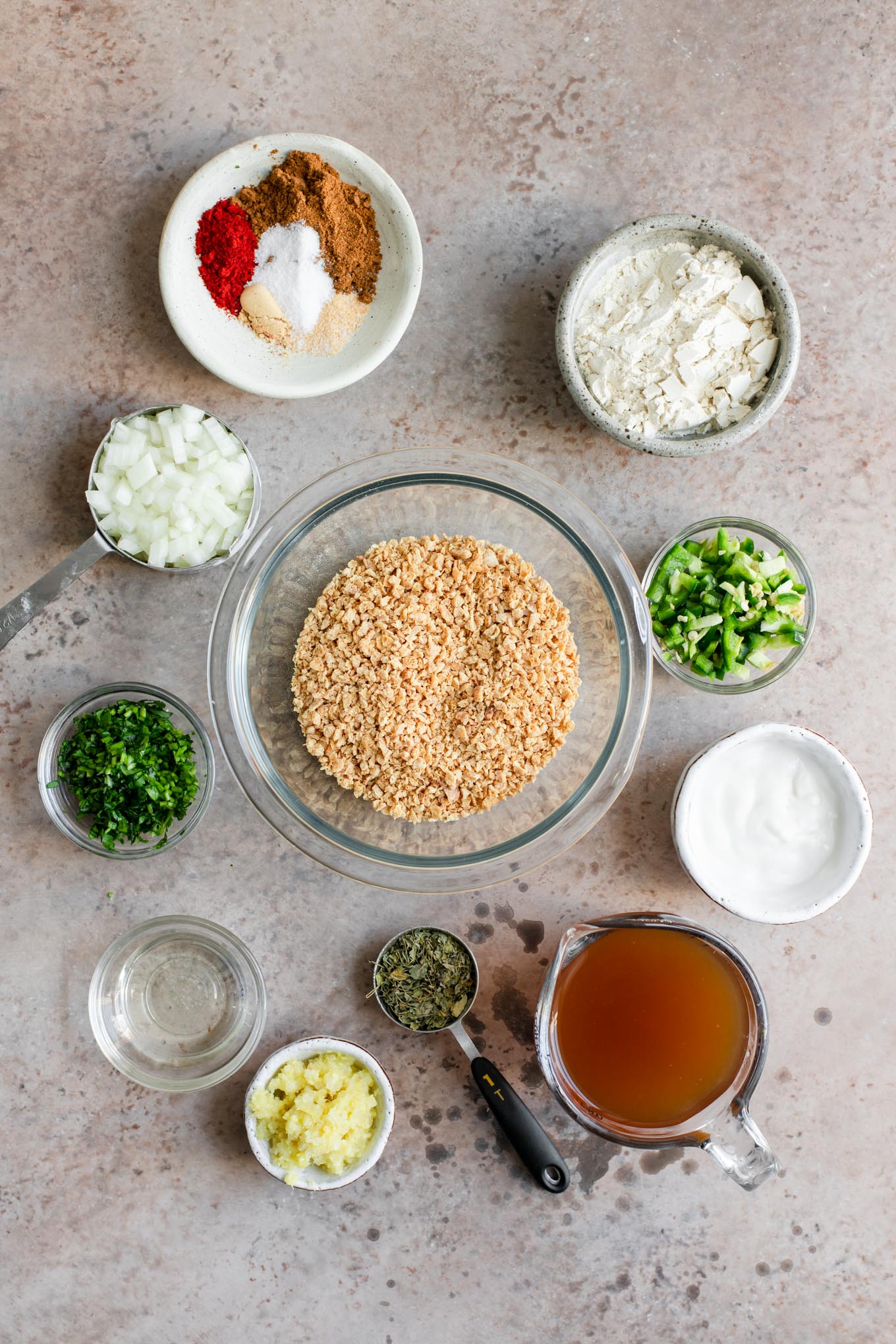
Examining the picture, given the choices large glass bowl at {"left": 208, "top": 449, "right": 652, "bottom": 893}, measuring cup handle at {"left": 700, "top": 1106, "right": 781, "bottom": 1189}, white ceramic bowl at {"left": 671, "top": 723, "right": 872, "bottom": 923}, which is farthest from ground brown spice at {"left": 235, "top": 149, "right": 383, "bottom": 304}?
measuring cup handle at {"left": 700, "top": 1106, "right": 781, "bottom": 1189}

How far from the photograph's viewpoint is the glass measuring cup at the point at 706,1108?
5.41 feet

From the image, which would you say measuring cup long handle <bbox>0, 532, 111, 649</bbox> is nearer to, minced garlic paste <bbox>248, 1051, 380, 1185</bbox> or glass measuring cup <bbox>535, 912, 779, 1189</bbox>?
minced garlic paste <bbox>248, 1051, 380, 1185</bbox>

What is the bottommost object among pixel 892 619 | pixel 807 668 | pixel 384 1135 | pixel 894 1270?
pixel 894 1270

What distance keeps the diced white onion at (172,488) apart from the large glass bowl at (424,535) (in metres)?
0.09

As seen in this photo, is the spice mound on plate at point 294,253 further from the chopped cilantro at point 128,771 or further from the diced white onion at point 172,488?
the chopped cilantro at point 128,771

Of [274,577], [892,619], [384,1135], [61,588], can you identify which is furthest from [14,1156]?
[892,619]

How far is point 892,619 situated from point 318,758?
129 cm

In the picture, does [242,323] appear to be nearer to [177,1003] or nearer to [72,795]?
[72,795]

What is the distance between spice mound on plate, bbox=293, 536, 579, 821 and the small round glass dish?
513 millimetres

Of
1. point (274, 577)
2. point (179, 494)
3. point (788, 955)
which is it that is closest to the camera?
point (179, 494)

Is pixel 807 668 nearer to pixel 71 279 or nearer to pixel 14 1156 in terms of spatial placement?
pixel 71 279

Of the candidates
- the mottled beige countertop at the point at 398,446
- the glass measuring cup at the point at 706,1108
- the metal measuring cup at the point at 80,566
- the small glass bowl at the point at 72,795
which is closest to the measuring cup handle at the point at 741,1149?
the glass measuring cup at the point at 706,1108

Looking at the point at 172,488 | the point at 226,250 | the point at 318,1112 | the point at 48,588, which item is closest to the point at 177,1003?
the point at 318,1112

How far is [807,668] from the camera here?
6.17ft
